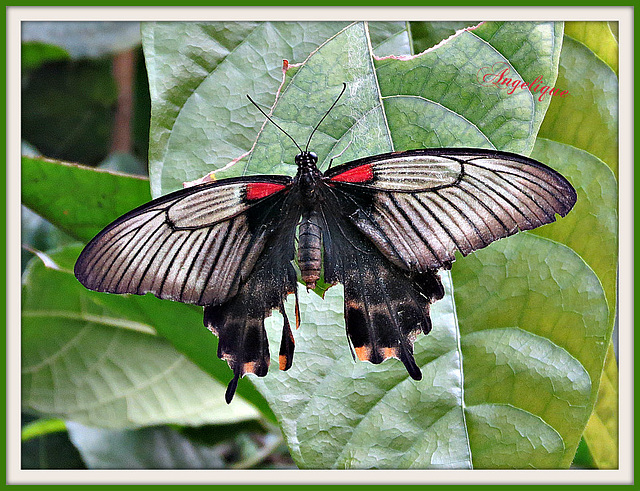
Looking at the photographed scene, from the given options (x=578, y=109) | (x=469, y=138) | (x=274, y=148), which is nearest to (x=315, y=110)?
(x=274, y=148)

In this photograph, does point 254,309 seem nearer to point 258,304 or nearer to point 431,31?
point 258,304

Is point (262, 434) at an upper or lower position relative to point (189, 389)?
Result: lower

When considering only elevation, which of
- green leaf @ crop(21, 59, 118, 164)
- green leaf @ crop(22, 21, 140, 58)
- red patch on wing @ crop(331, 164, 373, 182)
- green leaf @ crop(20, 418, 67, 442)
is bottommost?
green leaf @ crop(20, 418, 67, 442)

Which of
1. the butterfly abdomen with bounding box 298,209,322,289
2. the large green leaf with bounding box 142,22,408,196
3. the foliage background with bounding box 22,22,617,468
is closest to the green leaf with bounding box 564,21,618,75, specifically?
the foliage background with bounding box 22,22,617,468

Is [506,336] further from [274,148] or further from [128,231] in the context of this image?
[128,231]

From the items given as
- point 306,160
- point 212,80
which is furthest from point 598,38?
point 212,80

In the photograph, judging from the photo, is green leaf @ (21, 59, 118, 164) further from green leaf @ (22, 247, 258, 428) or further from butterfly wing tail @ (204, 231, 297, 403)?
butterfly wing tail @ (204, 231, 297, 403)
